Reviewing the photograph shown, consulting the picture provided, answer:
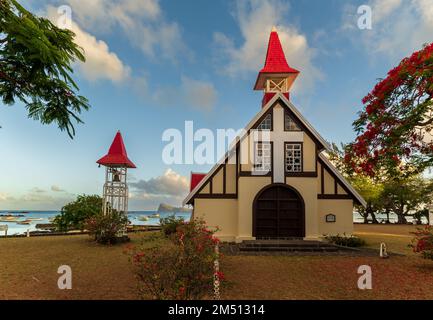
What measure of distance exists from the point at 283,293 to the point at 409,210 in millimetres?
44297

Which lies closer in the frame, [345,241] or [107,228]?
[345,241]

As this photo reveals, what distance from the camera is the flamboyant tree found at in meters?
8.95

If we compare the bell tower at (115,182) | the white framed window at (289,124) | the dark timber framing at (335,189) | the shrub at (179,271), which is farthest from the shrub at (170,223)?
the shrub at (179,271)

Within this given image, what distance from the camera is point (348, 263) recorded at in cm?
1162

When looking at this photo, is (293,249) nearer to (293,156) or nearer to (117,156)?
(293,156)

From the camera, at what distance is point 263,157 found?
17297 mm

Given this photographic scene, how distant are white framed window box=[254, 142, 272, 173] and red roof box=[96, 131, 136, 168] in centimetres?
881

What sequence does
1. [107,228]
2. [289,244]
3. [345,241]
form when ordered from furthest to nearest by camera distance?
1. [107,228]
2. [345,241]
3. [289,244]

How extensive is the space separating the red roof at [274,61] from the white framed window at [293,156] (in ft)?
18.9

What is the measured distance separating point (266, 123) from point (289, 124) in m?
1.50

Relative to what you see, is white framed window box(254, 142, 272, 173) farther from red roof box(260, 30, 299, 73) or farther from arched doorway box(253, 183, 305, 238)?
red roof box(260, 30, 299, 73)

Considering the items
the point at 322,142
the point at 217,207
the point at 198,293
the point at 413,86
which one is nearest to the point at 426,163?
the point at 413,86

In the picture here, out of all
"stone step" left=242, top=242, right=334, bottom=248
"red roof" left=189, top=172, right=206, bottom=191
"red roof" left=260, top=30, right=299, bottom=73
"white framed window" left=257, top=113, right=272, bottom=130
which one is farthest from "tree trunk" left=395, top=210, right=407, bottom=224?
"white framed window" left=257, top=113, right=272, bottom=130

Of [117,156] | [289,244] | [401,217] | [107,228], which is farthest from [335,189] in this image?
[401,217]
